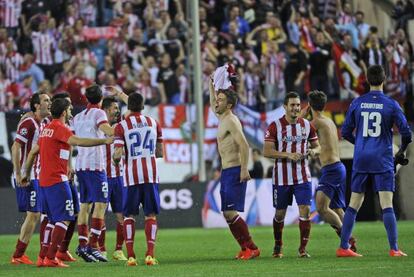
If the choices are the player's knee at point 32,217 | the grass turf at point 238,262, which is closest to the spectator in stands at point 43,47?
the grass turf at point 238,262

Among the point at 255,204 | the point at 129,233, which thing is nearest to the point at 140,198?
the point at 129,233

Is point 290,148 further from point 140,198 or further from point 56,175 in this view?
point 56,175

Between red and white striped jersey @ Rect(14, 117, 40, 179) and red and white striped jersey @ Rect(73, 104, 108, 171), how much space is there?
1.75 ft

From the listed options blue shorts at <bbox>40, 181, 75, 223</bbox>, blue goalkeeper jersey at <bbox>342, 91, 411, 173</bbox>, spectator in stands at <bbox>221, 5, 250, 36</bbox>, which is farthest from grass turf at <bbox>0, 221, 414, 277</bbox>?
spectator in stands at <bbox>221, 5, 250, 36</bbox>

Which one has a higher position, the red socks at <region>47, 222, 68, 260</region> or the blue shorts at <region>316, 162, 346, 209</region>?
the blue shorts at <region>316, 162, 346, 209</region>

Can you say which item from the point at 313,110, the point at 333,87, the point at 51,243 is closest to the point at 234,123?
the point at 313,110

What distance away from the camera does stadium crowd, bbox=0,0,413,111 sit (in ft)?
92.8

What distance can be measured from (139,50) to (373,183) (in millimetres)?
15059

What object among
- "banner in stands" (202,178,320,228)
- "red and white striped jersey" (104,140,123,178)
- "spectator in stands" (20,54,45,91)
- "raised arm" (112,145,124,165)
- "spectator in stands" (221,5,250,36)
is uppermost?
"spectator in stands" (221,5,250,36)

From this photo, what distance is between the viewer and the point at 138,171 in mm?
14828

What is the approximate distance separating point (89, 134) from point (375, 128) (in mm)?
3850

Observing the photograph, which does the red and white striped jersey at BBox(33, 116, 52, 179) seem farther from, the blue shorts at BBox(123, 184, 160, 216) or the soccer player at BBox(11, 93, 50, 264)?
the blue shorts at BBox(123, 184, 160, 216)

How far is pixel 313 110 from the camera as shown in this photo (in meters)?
16.7

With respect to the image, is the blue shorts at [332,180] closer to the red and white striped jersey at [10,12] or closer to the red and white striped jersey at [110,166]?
the red and white striped jersey at [110,166]
